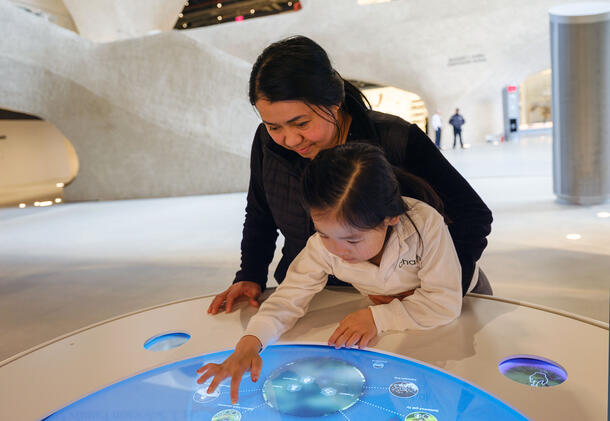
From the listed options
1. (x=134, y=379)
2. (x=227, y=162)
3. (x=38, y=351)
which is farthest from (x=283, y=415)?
(x=227, y=162)

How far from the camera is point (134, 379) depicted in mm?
1262

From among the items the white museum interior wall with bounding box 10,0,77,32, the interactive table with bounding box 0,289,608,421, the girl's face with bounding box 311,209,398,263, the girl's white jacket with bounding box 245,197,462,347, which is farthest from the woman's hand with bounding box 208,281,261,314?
the white museum interior wall with bounding box 10,0,77,32

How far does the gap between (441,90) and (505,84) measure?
288cm

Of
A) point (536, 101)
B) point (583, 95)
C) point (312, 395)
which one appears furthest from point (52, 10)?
point (536, 101)

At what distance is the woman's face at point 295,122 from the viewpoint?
1443 mm

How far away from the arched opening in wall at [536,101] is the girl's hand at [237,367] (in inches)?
1060

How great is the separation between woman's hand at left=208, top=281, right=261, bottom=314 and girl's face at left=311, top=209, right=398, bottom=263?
507mm

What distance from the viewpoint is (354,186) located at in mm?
1251

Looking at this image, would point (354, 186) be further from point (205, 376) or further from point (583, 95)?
point (583, 95)

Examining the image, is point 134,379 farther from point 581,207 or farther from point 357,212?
point 581,207

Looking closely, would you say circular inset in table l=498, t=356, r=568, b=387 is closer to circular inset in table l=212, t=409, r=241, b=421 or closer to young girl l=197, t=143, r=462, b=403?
young girl l=197, t=143, r=462, b=403

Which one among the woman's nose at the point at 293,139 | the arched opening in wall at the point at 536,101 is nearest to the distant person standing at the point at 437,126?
the arched opening in wall at the point at 536,101

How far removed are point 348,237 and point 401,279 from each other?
0.29 meters

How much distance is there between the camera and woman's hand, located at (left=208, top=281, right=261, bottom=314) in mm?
1665
